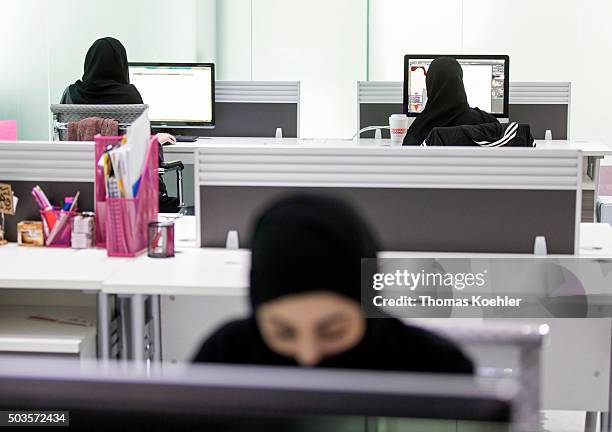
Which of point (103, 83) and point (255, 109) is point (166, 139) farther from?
point (255, 109)

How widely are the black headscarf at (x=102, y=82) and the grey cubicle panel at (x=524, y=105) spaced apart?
135 centimetres

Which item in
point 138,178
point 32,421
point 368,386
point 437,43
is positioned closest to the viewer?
point 368,386

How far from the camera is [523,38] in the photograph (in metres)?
7.35

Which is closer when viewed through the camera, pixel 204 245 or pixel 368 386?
pixel 368 386

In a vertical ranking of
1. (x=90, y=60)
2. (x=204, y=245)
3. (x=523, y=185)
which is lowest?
(x=204, y=245)

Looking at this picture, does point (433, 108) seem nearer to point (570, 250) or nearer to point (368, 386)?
point (570, 250)

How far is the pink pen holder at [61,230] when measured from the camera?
104 inches

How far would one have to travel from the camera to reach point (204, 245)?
2.63 meters

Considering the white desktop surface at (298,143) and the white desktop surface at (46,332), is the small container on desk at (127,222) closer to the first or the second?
the white desktop surface at (46,332)

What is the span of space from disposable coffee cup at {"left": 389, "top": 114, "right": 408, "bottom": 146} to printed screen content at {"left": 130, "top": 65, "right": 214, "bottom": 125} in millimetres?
1053

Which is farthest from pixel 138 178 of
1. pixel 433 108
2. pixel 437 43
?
pixel 437 43

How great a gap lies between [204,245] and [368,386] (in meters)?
2.17

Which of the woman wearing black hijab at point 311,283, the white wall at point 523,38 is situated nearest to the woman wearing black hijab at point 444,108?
the white wall at point 523,38

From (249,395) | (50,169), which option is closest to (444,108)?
(50,169)
